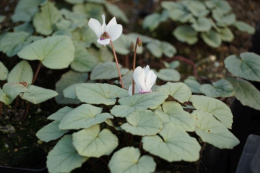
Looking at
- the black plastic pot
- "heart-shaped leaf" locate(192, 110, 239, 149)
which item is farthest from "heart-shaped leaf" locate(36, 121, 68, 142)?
"heart-shaped leaf" locate(192, 110, 239, 149)

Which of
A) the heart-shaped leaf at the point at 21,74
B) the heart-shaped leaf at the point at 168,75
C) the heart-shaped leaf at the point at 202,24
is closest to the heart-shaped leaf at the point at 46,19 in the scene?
the heart-shaped leaf at the point at 21,74

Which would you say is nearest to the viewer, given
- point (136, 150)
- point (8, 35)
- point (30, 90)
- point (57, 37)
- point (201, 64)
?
point (136, 150)

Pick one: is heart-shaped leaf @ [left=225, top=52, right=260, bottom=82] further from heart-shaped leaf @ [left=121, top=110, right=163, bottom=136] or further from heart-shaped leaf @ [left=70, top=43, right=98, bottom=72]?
heart-shaped leaf @ [left=70, top=43, right=98, bottom=72]

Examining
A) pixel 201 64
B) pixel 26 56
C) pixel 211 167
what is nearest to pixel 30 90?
pixel 26 56

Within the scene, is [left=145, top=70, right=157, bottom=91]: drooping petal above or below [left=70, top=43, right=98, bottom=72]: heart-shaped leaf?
above

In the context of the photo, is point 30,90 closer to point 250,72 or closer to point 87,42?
point 87,42

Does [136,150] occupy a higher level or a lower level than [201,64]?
higher

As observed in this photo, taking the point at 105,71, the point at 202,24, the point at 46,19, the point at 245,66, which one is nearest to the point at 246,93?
the point at 245,66

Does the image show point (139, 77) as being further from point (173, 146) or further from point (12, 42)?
point (12, 42)
